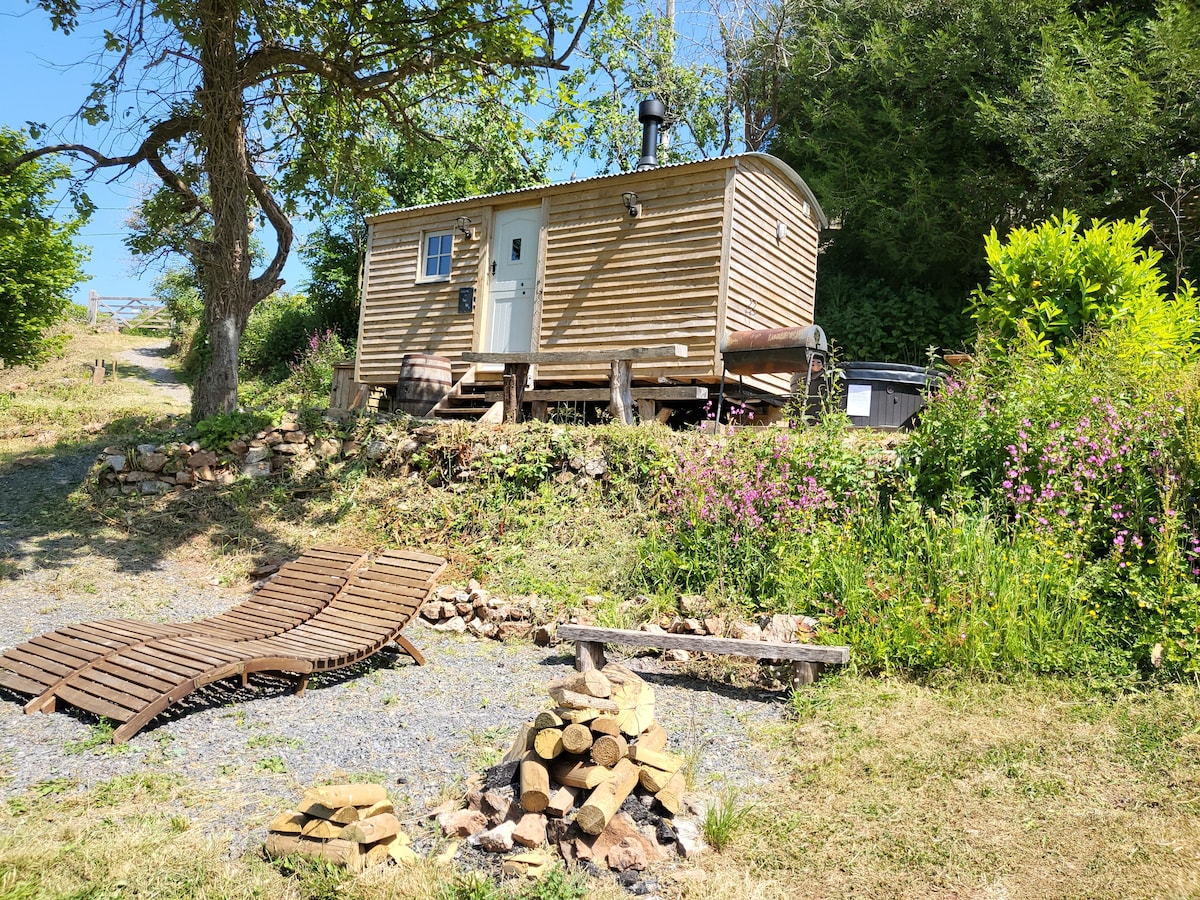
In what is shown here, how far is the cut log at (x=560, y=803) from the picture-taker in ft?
11.7

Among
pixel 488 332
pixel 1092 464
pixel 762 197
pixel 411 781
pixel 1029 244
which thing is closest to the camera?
pixel 411 781

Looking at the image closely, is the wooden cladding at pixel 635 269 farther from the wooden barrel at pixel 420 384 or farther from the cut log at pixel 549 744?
the cut log at pixel 549 744

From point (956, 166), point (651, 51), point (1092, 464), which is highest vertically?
point (651, 51)

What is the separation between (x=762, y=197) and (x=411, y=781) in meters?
10.0

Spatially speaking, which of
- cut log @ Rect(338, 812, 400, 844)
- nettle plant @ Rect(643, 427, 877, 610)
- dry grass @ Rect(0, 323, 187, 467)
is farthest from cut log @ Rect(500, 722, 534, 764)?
dry grass @ Rect(0, 323, 187, 467)

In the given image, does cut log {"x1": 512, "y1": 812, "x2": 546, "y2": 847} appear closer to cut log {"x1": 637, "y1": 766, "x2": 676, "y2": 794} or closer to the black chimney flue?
cut log {"x1": 637, "y1": 766, "x2": 676, "y2": 794}

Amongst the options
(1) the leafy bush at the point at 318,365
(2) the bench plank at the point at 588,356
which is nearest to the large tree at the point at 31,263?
(1) the leafy bush at the point at 318,365

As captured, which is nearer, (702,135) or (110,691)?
(110,691)

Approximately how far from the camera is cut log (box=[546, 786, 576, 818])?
3566mm

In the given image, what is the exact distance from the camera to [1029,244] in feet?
30.0

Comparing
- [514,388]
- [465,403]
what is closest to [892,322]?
[465,403]

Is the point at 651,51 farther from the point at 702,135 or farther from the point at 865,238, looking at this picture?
the point at 865,238

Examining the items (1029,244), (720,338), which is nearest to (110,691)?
(720,338)

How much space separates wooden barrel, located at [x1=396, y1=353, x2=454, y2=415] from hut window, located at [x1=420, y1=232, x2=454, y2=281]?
2.15 meters
